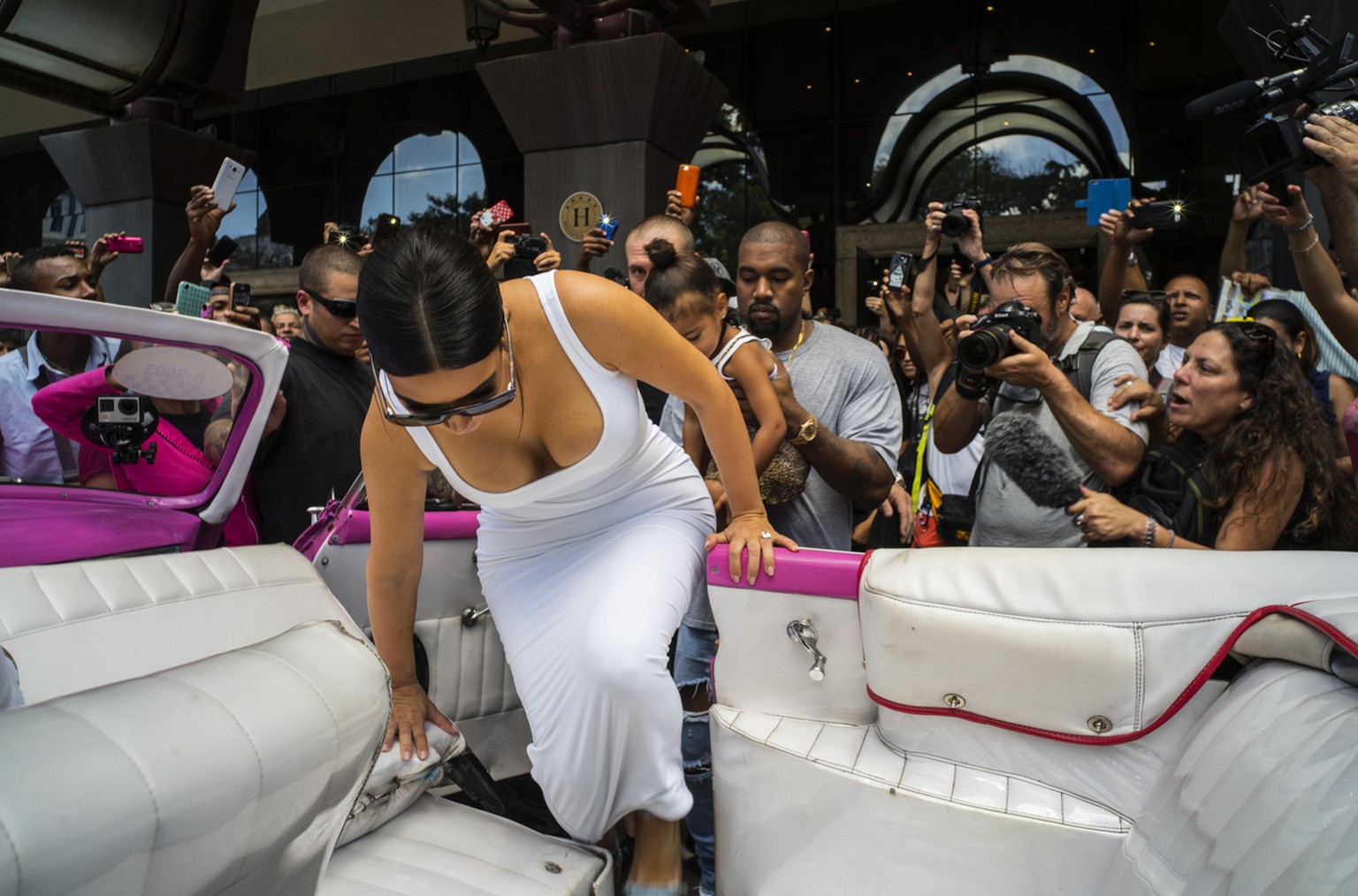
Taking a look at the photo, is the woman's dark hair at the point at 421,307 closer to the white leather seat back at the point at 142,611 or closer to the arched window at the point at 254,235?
the white leather seat back at the point at 142,611

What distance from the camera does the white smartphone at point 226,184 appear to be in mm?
4562

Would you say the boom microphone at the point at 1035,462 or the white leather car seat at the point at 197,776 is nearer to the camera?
the white leather car seat at the point at 197,776

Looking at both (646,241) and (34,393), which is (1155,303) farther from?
(34,393)

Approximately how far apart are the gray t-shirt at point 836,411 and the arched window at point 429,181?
480 inches

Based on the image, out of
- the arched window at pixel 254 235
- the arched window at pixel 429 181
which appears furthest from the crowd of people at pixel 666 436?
the arched window at pixel 254 235

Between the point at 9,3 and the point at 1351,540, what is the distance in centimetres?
881

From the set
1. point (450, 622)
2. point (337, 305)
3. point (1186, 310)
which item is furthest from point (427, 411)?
point (1186, 310)

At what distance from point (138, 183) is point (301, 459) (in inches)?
253

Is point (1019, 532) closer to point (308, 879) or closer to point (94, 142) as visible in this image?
point (308, 879)

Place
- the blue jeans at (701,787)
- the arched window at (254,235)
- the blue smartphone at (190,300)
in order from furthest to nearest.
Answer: the arched window at (254,235), the blue smartphone at (190,300), the blue jeans at (701,787)

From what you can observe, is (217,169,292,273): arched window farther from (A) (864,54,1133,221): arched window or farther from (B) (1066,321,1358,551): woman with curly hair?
(B) (1066,321,1358,551): woman with curly hair

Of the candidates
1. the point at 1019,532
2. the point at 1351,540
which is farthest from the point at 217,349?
the point at 1351,540

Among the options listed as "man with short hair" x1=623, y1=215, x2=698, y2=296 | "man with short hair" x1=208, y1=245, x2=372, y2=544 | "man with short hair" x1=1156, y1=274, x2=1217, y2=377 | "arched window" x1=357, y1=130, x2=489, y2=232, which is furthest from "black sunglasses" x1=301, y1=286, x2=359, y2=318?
"arched window" x1=357, y1=130, x2=489, y2=232

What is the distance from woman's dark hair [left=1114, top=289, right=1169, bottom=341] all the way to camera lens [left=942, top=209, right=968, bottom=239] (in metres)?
1.04
